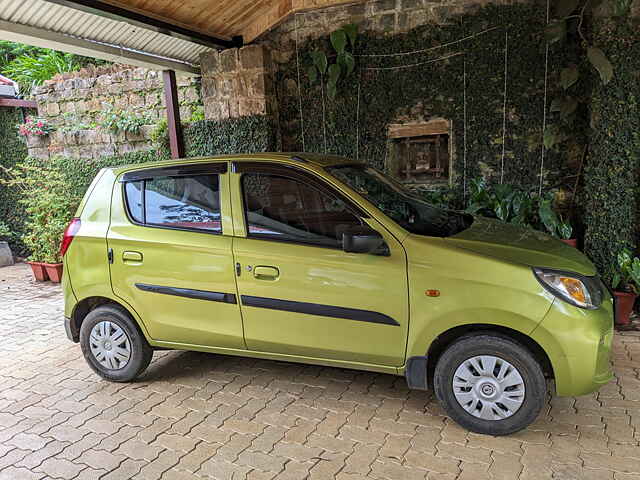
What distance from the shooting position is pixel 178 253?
3631 millimetres

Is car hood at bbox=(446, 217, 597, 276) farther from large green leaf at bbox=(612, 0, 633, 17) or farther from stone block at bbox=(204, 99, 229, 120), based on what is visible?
stone block at bbox=(204, 99, 229, 120)

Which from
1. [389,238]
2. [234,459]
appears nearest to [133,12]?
[389,238]

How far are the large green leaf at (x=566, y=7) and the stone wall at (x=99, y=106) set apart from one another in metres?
5.13

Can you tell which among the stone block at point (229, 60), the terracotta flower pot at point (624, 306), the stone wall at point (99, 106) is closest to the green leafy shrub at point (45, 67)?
the stone wall at point (99, 106)

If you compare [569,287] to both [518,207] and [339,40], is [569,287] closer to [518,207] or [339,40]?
[518,207]

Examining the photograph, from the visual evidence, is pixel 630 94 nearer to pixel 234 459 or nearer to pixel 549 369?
pixel 549 369

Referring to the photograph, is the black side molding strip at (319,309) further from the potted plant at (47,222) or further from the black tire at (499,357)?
the potted plant at (47,222)

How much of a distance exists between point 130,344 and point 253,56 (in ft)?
15.0

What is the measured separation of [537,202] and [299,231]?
3.70 metres

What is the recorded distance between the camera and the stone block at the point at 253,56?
6930mm

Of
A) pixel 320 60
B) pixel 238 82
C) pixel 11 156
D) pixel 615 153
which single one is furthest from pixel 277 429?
pixel 11 156

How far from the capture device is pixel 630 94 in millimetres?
4711

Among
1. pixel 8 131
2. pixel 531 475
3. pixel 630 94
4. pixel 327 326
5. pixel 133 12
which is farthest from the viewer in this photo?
pixel 8 131

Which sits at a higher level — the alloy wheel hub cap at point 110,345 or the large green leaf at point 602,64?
the large green leaf at point 602,64
